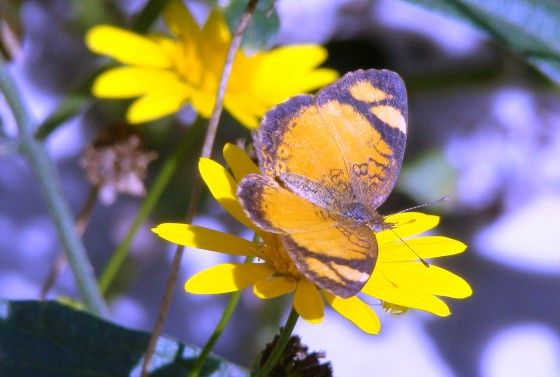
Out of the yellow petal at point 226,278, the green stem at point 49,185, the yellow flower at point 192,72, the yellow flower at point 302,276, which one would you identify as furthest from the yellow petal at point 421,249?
the green stem at point 49,185

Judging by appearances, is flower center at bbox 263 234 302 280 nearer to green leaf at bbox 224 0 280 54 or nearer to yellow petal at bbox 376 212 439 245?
yellow petal at bbox 376 212 439 245

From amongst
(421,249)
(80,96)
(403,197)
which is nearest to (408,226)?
(421,249)

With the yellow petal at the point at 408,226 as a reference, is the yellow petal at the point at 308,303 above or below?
below

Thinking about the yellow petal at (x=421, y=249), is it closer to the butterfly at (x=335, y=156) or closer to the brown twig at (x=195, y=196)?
the butterfly at (x=335, y=156)

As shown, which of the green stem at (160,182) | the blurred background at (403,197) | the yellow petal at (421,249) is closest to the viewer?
the yellow petal at (421,249)

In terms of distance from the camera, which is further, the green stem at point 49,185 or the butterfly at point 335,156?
the green stem at point 49,185

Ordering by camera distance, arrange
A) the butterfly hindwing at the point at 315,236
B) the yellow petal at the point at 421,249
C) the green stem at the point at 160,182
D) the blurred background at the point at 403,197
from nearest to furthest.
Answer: the butterfly hindwing at the point at 315,236
the yellow petal at the point at 421,249
the green stem at the point at 160,182
the blurred background at the point at 403,197

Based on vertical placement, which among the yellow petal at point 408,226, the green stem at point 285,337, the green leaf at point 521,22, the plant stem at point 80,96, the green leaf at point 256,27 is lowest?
the green stem at point 285,337
